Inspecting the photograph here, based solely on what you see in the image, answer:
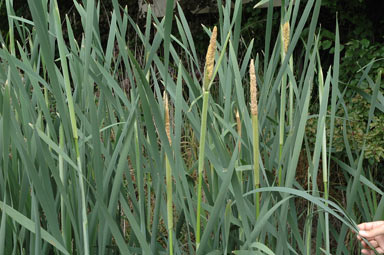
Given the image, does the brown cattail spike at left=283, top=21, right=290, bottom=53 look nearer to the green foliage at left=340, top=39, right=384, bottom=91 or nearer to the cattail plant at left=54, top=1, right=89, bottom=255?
the cattail plant at left=54, top=1, right=89, bottom=255

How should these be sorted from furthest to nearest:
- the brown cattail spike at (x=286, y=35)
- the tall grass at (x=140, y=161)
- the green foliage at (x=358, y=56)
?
the green foliage at (x=358, y=56) < the brown cattail spike at (x=286, y=35) < the tall grass at (x=140, y=161)

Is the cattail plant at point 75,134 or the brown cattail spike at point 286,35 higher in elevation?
the brown cattail spike at point 286,35

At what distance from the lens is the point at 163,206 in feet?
2.71

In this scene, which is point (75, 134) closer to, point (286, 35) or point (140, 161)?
point (140, 161)

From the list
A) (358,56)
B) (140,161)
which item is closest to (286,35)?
(140,161)

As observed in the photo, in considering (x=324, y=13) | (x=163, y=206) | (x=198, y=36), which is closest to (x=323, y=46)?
(x=324, y=13)

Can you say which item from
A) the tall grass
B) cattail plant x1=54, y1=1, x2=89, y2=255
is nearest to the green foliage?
the tall grass

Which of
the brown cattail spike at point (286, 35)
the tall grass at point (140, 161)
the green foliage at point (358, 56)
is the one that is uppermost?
the brown cattail spike at point (286, 35)

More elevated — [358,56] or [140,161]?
[140,161]

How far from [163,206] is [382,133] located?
203 centimetres

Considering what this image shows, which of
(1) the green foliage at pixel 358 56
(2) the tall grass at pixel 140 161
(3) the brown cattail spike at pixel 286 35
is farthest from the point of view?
(1) the green foliage at pixel 358 56

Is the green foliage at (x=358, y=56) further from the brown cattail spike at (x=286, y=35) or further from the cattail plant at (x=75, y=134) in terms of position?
the cattail plant at (x=75, y=134)

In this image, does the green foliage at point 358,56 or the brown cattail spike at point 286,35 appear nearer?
the brown cattail spike at point 286,35

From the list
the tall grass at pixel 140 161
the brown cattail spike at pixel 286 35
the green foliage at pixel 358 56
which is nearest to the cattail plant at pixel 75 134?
the tall grass at pixel 140 161
